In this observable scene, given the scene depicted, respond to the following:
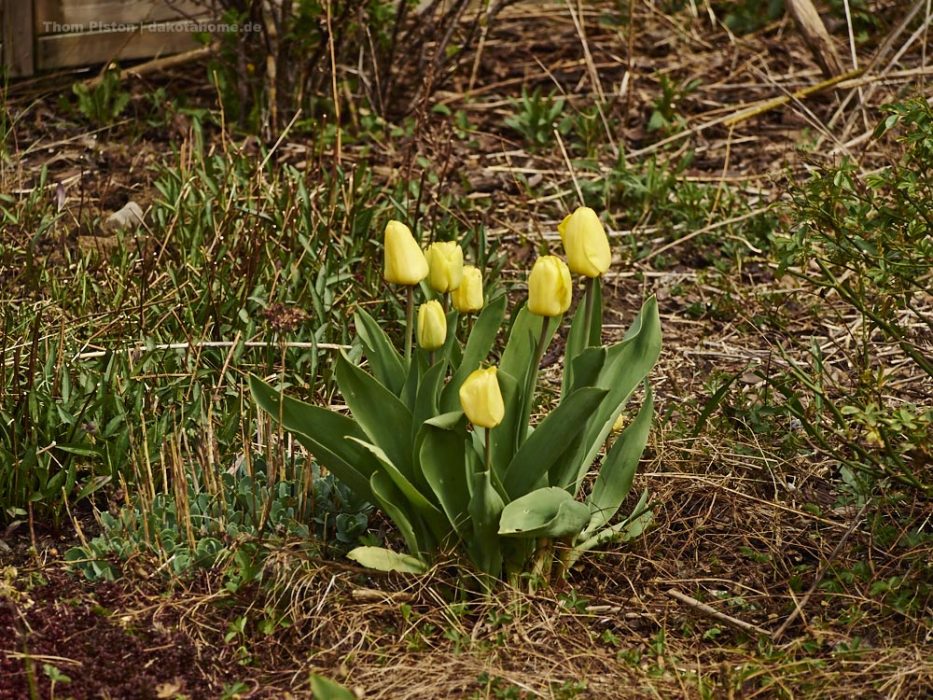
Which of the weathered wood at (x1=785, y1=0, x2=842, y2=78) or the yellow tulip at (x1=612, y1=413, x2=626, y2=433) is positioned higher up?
the weathered wood at (x1=785, y1=0, x2=842, y2=78)

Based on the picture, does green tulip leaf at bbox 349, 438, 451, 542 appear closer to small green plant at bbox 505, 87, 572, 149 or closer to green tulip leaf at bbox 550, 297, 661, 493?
green tulip leaf at bbox 550, 297, 661, 493

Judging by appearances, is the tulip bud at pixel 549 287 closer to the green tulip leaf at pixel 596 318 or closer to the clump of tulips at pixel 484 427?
the clump of tulips at pixel 484 427

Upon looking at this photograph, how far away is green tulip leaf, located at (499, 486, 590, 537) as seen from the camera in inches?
90.2

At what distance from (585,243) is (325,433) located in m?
0.63

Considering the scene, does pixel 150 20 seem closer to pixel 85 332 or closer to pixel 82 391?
pixel 85 332

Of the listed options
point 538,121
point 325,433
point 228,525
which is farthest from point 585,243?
point 538,121

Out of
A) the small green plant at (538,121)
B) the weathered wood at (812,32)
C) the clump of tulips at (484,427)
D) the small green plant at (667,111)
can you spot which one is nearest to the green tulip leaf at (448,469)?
the clump of tulips at (484,427)

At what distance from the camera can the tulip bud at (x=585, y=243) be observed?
222 cm

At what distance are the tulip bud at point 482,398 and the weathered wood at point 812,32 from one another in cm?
310

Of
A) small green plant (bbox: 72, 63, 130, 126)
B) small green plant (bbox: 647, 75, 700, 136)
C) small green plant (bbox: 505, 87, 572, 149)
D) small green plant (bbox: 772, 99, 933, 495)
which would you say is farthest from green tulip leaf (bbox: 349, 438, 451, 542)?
small green plant (bbox: 72, 63, 130, 126)

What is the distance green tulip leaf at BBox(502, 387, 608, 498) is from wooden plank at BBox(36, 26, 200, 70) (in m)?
3.13

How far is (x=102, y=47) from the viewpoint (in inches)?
198

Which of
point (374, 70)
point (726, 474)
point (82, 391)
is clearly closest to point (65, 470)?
point (82, 391)

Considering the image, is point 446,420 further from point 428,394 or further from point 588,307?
point 588,307
